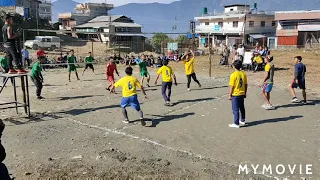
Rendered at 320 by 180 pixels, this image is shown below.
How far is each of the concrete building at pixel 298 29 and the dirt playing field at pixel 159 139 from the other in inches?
1471

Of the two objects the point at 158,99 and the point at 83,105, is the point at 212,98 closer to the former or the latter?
the point at 158,99

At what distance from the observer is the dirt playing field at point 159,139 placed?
618 centimetres

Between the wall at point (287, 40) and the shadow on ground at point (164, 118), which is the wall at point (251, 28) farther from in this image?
the shadow on ground at point (164, 118)

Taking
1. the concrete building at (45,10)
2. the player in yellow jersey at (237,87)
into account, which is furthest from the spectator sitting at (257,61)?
the concrete building at (45,10)

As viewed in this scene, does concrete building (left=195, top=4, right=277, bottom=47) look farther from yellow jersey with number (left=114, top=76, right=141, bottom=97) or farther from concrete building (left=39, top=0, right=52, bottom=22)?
yellow jersey with number (left=114, top=76, right=141, bottom=97)

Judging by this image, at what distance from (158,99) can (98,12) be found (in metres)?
67.8

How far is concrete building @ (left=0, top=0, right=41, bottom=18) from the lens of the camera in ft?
161

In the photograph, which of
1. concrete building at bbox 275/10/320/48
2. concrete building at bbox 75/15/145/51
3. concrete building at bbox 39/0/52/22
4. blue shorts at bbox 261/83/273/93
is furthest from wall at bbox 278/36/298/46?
concrete building at bbox 39/0/52/22

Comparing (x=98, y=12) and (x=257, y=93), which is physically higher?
(x=98, y=12)

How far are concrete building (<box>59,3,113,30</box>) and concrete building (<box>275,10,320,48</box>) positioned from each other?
38191mm

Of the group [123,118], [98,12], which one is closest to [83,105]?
[123,118]

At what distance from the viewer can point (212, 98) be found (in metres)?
12.4

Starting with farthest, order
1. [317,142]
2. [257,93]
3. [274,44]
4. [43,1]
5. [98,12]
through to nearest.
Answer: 1. [98,12]
2. [43,1]
3. [274,44]
4. [257,93]
5. [317,142]

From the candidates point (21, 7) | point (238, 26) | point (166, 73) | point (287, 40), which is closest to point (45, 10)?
point (21, 7)
